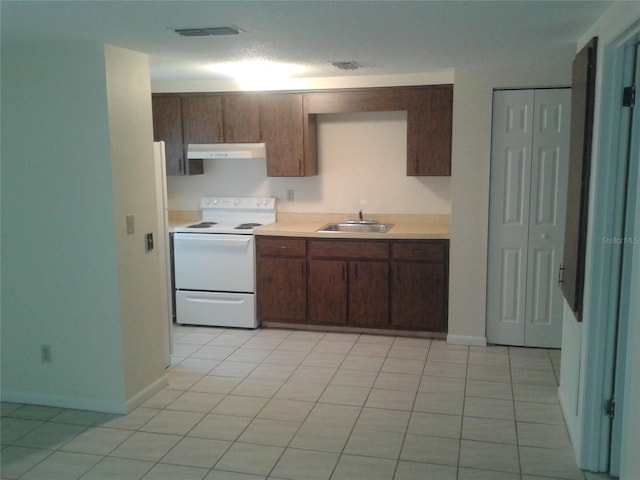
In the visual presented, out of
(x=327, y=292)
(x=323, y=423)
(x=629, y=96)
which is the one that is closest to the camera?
(x=629, y=96)

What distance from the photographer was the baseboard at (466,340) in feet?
16.1

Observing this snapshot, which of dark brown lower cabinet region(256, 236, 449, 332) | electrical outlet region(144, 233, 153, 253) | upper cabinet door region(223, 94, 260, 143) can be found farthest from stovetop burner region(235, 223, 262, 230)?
electrical outlet region(144, 233, 153, 253)

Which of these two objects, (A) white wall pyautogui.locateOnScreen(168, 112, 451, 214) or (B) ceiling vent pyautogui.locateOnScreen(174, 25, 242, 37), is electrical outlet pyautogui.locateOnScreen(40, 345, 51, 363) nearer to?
(B) ceiling vent pyautogui.locateOnScreen(174, 25, 242, 37)

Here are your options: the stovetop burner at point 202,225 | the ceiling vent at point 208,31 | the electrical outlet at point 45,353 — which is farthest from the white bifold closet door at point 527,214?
the electrical outlet at point 45,353

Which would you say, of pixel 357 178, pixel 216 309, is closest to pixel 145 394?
pixel 216 309

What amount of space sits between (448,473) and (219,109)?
3.84 meters

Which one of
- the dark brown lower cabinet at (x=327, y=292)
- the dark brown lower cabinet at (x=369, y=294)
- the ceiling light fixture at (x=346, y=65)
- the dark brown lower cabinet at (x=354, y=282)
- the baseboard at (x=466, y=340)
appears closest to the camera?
the ceiling light fixture at (x=346, y=65)

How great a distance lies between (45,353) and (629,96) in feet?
11.8

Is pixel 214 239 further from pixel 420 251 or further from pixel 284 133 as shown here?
pixel 420 251

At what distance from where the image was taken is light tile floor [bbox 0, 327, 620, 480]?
303 cm

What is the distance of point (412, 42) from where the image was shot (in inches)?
135

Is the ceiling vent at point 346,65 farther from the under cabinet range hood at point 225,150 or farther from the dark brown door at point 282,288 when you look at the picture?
the dark brown door at point 282,288

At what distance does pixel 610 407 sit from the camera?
291 centimetres

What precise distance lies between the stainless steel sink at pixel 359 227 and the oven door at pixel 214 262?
78 cm
